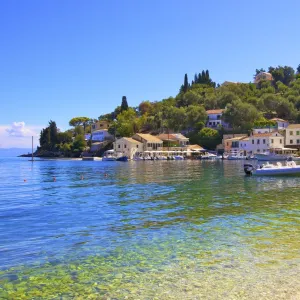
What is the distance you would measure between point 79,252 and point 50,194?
18.9m

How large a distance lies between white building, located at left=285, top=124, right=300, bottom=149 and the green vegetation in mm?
7534

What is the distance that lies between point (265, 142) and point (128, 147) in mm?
42391

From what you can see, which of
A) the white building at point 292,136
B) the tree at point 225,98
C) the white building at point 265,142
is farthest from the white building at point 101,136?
the white building at point 292,136

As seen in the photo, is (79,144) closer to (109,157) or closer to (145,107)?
(109,157)

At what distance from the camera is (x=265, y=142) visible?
344 ft

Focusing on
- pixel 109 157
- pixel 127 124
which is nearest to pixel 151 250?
pixel 109 157

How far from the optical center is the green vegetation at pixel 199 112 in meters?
122

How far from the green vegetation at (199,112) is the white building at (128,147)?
14997mm

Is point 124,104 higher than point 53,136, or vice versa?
point 124,104

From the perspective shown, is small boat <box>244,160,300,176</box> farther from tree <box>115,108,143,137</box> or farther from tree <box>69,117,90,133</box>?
tree <box>69,117,90,133</box>

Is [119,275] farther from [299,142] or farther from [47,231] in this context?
[299,142]

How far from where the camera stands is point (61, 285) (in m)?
9.49

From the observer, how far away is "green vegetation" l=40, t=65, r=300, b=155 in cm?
12169

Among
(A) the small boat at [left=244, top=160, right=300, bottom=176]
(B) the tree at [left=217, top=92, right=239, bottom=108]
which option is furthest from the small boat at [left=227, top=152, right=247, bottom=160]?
(A) the small boat at [left=244, top=160, right=300, bottom=176]
